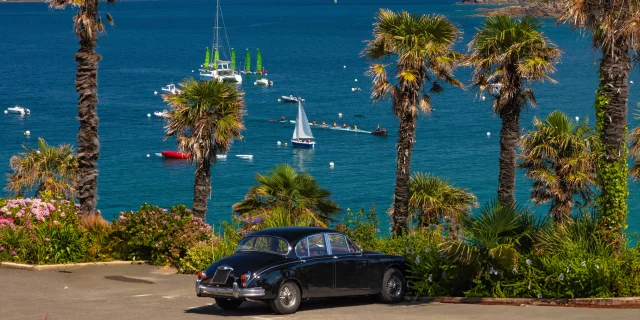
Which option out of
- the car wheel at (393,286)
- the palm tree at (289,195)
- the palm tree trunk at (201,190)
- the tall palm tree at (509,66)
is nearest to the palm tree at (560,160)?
the tall palm tree at (509,66)

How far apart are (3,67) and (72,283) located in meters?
172

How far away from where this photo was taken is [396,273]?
1825 centimetres

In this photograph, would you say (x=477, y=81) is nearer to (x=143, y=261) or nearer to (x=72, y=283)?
(x=143, y=261)

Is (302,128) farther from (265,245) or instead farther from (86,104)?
(265,245)

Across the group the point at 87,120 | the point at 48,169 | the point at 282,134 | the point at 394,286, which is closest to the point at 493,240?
the point at 394,286

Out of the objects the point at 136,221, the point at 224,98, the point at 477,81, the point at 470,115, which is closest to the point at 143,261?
the point at 136,221

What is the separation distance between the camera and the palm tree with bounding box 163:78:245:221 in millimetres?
32688

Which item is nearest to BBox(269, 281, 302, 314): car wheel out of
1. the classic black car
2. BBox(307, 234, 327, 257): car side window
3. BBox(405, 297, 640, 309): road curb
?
the classic black car

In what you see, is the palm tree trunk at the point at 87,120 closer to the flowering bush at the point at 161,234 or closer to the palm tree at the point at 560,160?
the flowering bush at the point at 161,234

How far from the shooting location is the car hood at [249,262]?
16.2m

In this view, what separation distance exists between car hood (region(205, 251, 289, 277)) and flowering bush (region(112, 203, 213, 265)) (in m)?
5.96

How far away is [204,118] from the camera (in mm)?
33062

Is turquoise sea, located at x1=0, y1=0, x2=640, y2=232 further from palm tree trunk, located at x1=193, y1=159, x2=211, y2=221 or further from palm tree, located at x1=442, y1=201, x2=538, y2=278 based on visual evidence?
palm tree, located at x1=442, y1=201, x2=538, y2=278

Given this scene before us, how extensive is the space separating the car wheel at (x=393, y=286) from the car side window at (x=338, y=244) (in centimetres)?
95
